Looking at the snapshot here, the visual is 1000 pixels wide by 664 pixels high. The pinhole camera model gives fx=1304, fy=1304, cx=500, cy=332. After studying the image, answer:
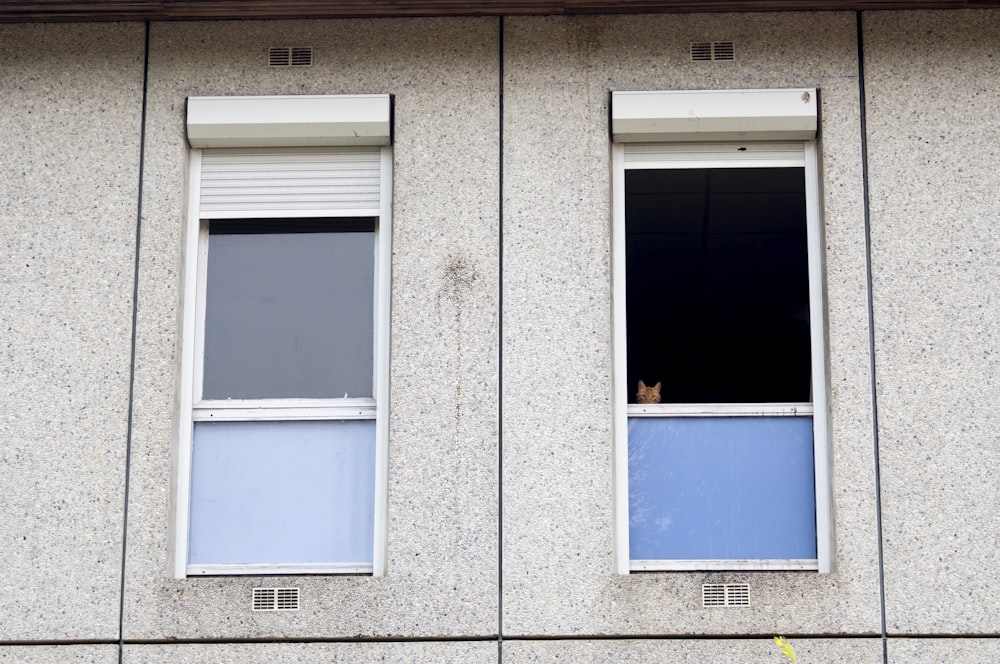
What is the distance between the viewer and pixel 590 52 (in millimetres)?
7215

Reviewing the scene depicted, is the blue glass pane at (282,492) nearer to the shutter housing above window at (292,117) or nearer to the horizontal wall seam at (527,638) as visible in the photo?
the horizontal wall seam at (527,638)

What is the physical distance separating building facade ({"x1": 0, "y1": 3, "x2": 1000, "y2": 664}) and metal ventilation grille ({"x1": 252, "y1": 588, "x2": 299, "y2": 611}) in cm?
3

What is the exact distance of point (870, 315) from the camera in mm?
6859

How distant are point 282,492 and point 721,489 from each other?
7.72 ft

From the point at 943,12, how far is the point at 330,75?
11.2ft

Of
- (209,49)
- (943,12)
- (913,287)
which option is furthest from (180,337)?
(943,12)

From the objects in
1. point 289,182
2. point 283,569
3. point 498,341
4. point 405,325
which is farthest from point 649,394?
point 289,182

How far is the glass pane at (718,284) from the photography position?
705 centimetres

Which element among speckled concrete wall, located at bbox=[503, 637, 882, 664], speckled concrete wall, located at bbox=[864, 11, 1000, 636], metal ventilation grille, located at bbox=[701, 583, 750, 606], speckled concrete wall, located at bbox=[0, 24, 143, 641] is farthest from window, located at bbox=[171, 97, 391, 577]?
speckled concrete wall, located at bbox=[864, 11, 1000, 636]

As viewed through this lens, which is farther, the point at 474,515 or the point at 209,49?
the point at 209,49

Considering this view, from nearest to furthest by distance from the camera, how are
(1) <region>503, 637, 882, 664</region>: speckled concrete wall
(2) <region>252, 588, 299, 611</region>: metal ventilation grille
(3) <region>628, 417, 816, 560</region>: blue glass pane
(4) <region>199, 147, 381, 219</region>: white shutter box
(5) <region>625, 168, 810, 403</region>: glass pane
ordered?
(1) <region>503, 637, 882, 664</region>: speckled concrete wall, (2) <region>252, 588, 299, 611</region>: metal ventilation grille, (3) <region>628, 417, 816, 560</region>: blue glass pane, (5) <region>625, 168, 810, 403</region>: glass pane, (4) <region>199, 147, 381, 219</region>: white shutter box

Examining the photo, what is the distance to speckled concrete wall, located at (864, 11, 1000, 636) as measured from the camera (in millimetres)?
6625

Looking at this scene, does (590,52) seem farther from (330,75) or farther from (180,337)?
(180,337)

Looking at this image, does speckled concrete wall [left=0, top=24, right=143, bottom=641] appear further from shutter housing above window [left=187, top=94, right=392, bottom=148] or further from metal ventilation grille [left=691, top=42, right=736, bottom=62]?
metal ventilation grille [left=691, top=42, right=736, bottom=62]
